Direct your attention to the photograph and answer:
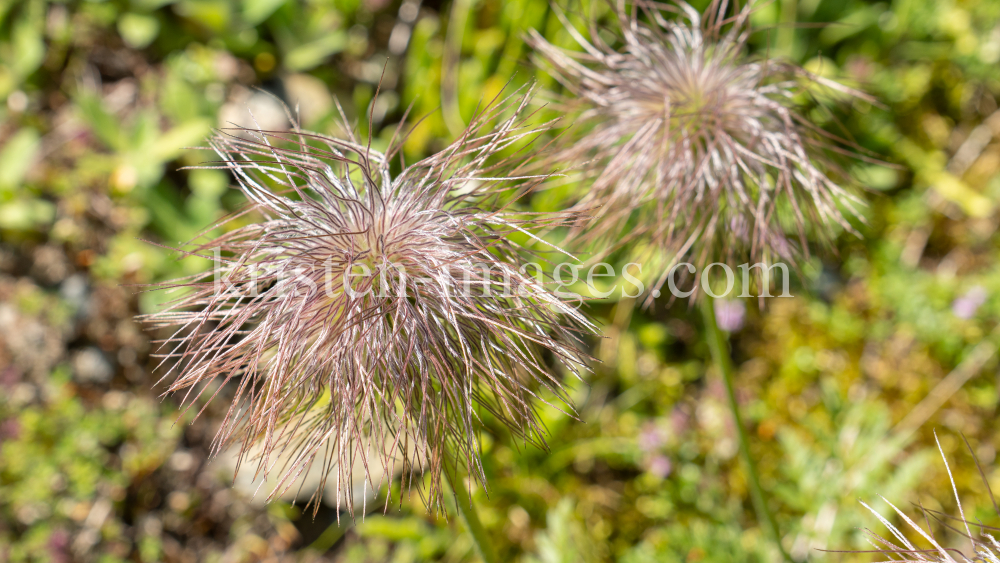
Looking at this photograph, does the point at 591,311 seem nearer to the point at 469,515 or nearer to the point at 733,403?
the point at 733,403

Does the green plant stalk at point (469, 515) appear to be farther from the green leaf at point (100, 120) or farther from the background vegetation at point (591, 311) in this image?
the green leaf at point (100, 120)

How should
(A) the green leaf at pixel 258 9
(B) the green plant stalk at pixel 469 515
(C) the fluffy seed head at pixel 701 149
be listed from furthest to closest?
1. (A) the green leaf at pixel 258 9
2. (C) the fluffy seed head at pixel 701 149
3. (B) the green plant stalk at pixel 469 515

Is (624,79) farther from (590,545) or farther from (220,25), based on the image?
(220,25)

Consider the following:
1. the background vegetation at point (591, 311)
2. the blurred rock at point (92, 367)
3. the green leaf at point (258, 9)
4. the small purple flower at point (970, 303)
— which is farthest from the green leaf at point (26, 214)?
the small purple flower at point (970, 303)

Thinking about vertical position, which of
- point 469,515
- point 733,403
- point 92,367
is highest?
point 733,403

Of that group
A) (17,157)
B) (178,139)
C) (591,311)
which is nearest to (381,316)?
(591,311)

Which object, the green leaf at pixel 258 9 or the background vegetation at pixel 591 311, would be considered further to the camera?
the green leaf at pixel 258 9

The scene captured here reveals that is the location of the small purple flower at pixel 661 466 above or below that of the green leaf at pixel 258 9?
below
